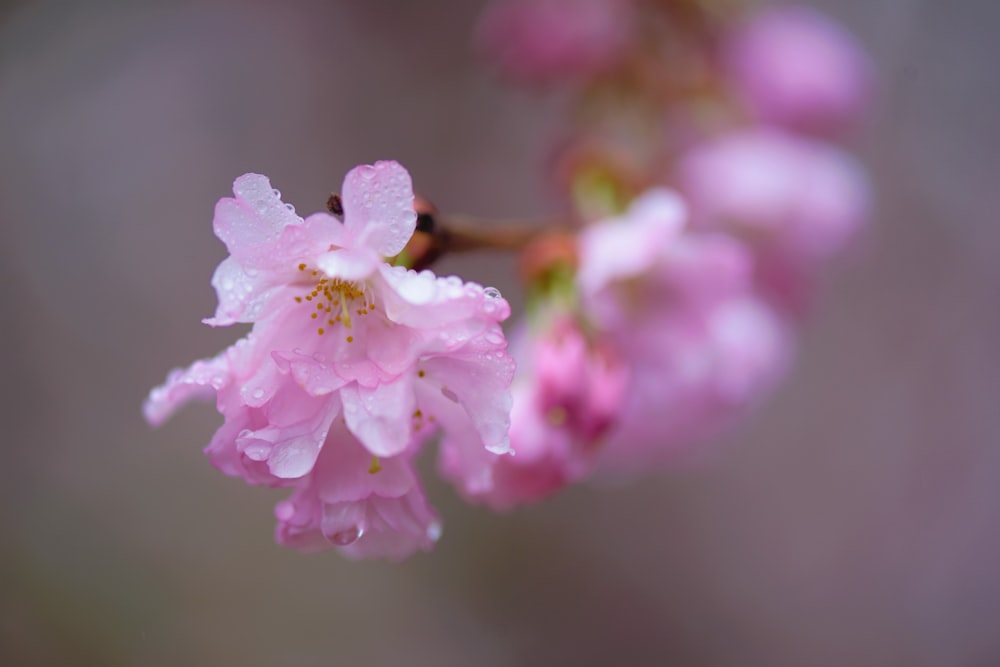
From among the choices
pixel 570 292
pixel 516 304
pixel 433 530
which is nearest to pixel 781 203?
pixel 570 292

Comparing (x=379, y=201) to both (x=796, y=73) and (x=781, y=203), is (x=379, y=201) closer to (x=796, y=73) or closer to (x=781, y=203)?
(x=781, y=203)

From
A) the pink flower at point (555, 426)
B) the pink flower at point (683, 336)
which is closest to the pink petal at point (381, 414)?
the pink flower at point (555, 426)

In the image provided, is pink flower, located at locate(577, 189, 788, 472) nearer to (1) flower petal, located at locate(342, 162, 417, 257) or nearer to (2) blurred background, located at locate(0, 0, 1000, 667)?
(1) flower petal, located at locate(342, 162, 417, 257)

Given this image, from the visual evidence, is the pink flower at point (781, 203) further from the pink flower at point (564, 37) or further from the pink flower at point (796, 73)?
the pink flower at point (564, 37)

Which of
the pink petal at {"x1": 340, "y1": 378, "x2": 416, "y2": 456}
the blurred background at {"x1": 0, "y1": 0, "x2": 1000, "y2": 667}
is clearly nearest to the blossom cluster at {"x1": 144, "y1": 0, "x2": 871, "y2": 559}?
the pink petal at {"x1": 340, "y1": 378, "x2": 416, "y2": 456}

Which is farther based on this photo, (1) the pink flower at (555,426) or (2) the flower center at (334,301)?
(1) the pink flower at (555,426)

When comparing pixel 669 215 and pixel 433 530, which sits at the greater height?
pixel 669 215
